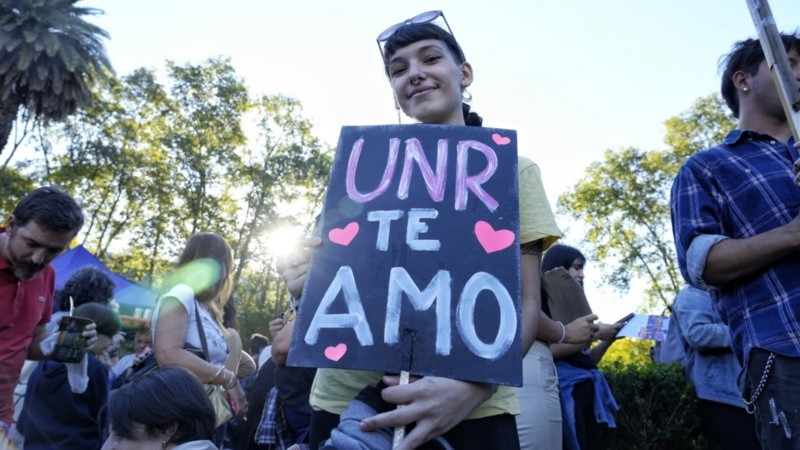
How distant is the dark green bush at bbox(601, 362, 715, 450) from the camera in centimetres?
524

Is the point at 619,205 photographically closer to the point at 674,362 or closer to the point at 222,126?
the point at 222,126

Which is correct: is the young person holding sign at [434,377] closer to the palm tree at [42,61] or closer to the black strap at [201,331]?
the black strap at [201,331]

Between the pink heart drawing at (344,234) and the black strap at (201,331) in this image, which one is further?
the black strap at (201,331)

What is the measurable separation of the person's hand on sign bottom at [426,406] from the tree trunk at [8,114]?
22.8 metres

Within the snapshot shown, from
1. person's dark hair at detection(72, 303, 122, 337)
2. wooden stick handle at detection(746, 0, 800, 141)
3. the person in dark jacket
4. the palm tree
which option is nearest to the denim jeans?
wooden stick handle at detection(746, 0, 800, 141)

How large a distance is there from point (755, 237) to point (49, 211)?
3.31 m

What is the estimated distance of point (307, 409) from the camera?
379 cm

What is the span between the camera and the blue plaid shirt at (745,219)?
2.18m

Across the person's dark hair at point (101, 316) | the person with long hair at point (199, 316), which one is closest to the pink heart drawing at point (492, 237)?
the person with long hair at point (199, 316)

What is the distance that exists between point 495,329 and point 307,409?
243 centimetres

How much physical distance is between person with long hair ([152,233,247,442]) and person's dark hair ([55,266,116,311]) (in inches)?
66.0

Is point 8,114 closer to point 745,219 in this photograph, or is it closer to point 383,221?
point 383,221

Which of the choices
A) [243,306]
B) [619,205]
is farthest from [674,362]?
[243,306]

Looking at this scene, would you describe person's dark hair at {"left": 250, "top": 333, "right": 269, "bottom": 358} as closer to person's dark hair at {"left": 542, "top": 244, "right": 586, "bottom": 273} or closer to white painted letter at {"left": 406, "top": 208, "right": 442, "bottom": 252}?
person's dark hair at {"left": 542, "top": 244, "right": 586, "bottom": 273}
